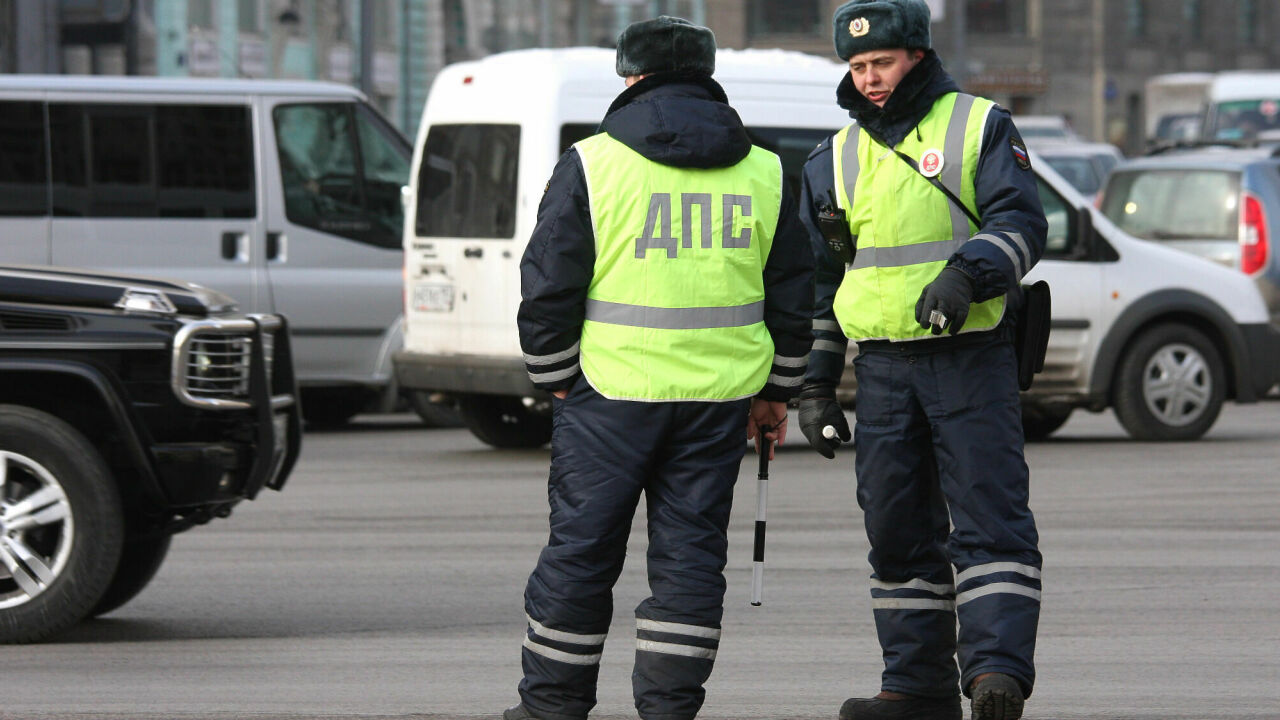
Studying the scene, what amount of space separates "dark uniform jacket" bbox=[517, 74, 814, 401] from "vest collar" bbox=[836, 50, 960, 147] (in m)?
0.35

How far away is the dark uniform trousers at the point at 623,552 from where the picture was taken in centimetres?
531

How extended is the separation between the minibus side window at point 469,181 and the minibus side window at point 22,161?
8.34 feet

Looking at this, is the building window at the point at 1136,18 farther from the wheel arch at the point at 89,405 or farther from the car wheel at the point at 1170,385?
the wheel arch at the point at 89,405

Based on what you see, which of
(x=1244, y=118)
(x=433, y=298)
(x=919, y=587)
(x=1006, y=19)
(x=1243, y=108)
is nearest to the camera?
(x=919, y=587)

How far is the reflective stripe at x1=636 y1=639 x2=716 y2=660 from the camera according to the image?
530 cm

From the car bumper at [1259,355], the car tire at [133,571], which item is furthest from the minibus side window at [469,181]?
the car tire at [133,571]

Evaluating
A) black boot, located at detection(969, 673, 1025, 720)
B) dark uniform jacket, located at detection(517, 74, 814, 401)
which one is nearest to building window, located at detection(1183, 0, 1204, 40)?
dark uniform jacket, located at detection(517, 74, 814, 401)

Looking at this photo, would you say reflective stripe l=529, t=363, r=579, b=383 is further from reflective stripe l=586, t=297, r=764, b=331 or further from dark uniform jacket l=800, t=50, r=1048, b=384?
dark uniform jacket l=800, t=50, r=1048, b=384

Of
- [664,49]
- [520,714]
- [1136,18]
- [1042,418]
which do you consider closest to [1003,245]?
[664,49]

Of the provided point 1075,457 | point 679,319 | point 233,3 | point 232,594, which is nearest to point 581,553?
point 679,319

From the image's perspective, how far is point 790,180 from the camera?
13.5m

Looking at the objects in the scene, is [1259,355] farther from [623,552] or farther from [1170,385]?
[623,552]

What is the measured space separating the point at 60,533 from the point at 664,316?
2.68 meters

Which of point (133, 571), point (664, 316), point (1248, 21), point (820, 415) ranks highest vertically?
point (1248, 21)
